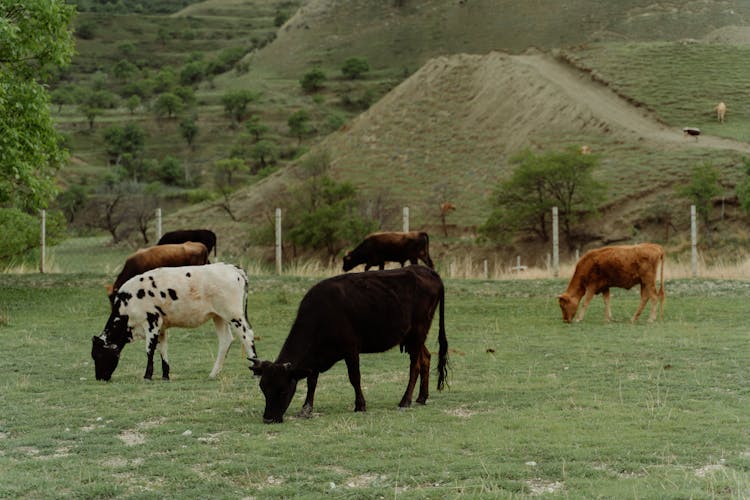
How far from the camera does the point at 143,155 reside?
315ft

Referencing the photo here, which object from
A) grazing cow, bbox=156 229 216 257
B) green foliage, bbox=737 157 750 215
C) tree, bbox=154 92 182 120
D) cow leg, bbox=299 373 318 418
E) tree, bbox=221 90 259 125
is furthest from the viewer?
tree, bbox=154 92 182 120

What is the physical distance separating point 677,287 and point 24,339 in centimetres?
1501

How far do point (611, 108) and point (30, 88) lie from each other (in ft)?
131

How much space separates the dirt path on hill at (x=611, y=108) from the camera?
47844 mm

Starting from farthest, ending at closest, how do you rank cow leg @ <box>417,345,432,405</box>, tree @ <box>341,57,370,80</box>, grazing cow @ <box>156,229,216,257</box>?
tree @ <box>341,57,370,80</box>
grazing cow @ <box>156,229,216,257</box>
cow leg @ <box>417,345,432,405</box>

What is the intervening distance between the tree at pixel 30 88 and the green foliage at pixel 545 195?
24.8m

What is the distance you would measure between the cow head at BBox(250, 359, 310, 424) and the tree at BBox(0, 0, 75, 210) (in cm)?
1300

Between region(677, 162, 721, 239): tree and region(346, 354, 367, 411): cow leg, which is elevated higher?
region(677, 162, 721, 239): tree

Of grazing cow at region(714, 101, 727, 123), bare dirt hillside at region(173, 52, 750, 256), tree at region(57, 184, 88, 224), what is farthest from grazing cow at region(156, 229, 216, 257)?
tree at region(57, 184, 88, 224)

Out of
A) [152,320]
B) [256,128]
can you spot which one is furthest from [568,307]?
[256,128]

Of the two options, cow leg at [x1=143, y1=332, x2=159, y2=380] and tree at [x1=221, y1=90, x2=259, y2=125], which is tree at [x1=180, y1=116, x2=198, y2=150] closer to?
tree at [x1=221, y1=90, x2=259, y2=125]

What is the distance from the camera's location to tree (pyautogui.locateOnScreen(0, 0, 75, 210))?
2045cm

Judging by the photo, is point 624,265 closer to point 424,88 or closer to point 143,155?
point 424,88

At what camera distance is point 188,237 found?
77.5 ft
